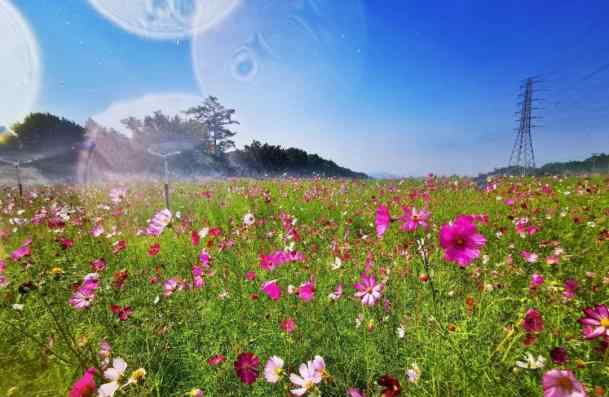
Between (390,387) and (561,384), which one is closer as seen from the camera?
(561,384)

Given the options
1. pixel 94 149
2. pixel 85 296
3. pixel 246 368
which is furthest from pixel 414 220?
pixel 94 149

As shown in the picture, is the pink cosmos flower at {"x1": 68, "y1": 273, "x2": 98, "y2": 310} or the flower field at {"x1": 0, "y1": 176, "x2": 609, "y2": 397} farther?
the pink cosmos flower at {"x1": 68, "y1": 273, "x2": 98, "y2": 310}

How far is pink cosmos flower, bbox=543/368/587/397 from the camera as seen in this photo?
0.71 metres

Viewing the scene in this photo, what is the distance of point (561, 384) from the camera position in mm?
727

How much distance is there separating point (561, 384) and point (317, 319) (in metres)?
1.36

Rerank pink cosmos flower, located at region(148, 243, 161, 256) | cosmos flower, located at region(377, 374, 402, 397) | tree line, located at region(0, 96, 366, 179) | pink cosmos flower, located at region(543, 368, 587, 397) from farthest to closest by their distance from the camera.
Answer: tree line, located at region(0, 96, 366, 179), pink cosmos flower, located at region(148, 243, 161, 256), cosmos flower, located at region(377, 374, 402, 397), pink cosmos flower, located at region(543, 368, 587, 397)

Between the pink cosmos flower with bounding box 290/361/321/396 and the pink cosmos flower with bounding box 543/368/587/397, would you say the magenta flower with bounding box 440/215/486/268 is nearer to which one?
the pink cosmos flower with bounding box 543/368/587/397

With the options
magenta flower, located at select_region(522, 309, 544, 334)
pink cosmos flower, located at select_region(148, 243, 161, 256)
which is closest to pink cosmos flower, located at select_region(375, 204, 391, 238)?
magenta flower, located at select_region(522, 309, 544, 334)

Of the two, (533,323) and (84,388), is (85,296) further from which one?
(533,323)

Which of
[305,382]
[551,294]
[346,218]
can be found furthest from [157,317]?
[346,218]

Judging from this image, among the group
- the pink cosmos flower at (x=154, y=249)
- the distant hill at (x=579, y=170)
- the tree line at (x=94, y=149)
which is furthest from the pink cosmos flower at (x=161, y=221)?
the tree line at (x=94, y=149)

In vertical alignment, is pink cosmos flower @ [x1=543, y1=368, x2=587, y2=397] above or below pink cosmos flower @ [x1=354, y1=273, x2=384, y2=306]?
above

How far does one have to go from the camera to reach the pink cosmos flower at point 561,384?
28.1 inches

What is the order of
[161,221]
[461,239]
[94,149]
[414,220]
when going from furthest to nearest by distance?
1. [94,149]
2. [161,221]
3. [414,220]
4. [461,239]
